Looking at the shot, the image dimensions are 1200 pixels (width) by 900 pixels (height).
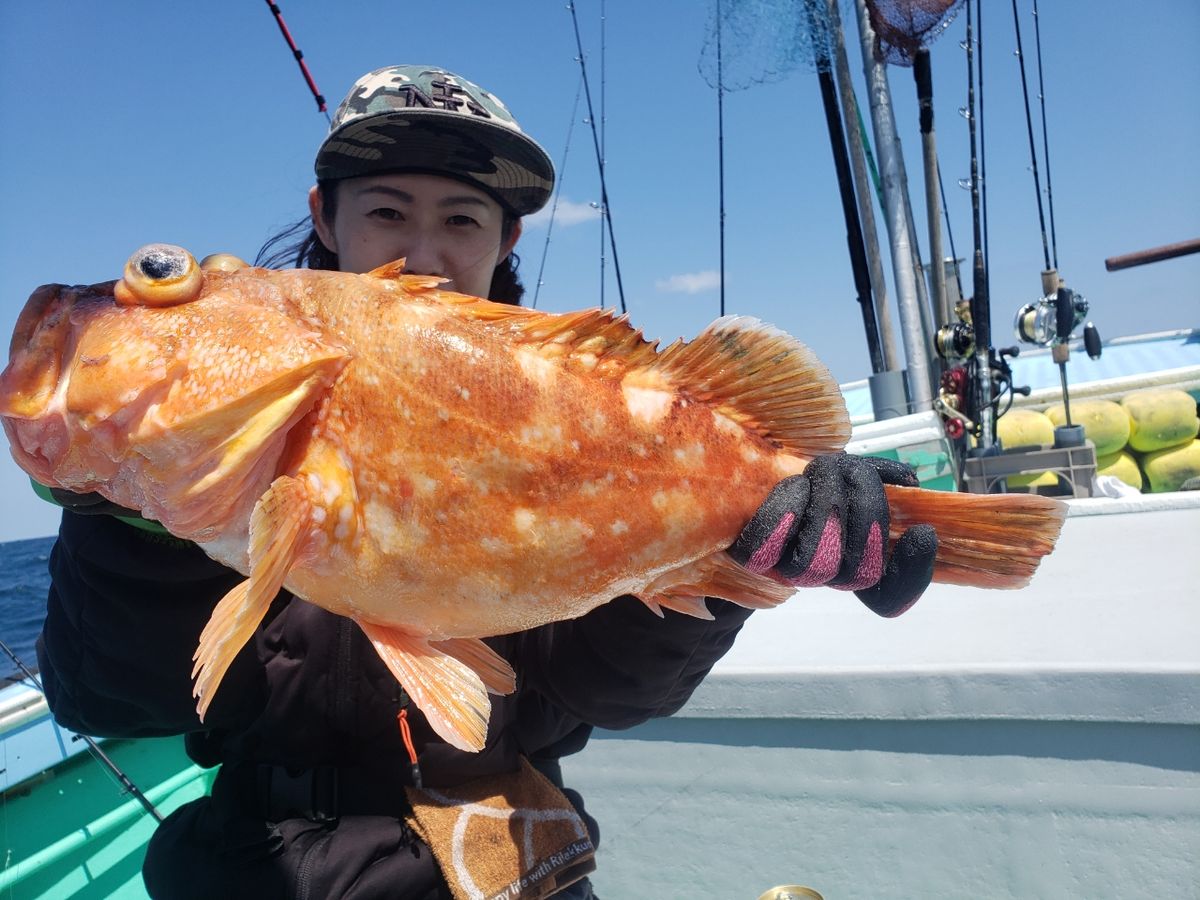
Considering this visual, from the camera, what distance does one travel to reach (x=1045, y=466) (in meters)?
7.21

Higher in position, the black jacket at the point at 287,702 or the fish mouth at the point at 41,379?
the fish mouth at the point at 41,379

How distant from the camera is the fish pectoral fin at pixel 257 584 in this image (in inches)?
49.9

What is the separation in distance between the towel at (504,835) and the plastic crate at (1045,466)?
675cm

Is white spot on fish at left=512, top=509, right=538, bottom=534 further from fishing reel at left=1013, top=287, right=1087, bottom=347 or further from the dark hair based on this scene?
fishing reel at left=1013, top=287, right=1087, bottom=347

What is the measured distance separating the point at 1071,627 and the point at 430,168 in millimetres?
3107

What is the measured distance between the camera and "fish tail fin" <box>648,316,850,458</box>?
1696mm

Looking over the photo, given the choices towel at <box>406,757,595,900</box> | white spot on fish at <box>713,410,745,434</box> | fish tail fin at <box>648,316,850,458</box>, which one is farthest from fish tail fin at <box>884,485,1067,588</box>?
towel at <box>406,757,595,900</box>

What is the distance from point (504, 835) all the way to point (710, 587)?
3.20 ft

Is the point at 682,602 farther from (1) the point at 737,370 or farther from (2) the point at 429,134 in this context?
(2) the point at 429,134

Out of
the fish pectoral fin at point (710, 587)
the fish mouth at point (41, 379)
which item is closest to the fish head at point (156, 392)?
the fish mouth at point (41, 379)

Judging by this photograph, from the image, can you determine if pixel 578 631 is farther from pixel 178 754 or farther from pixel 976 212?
pixel 976 212

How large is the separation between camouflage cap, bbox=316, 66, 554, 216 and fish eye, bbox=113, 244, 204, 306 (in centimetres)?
89

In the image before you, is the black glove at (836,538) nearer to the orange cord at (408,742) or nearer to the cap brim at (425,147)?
the orange cord at (408,742)

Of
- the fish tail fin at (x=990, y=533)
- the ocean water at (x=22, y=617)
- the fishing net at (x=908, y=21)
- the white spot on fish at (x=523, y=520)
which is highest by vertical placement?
the fishing net at (x=908, y=21)
